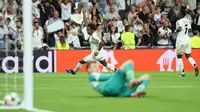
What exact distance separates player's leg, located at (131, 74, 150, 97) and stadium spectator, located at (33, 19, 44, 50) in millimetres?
14324

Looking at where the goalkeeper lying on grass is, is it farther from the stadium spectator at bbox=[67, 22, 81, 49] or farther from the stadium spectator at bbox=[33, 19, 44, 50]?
the stadium spectator at bbox=[67, 22, 81, 49]

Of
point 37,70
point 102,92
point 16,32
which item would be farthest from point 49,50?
point 102,92

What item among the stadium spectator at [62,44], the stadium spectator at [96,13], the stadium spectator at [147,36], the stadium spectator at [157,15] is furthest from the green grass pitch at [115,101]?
the stadium spectator at [157,15]

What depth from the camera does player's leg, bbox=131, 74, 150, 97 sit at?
12613mm

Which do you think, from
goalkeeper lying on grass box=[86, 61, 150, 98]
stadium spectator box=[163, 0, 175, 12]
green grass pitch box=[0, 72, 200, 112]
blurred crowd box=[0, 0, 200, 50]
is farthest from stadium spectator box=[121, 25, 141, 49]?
goalkeeper lying on grass box=[86, 61, 150, 98]

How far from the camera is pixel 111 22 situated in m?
28.4

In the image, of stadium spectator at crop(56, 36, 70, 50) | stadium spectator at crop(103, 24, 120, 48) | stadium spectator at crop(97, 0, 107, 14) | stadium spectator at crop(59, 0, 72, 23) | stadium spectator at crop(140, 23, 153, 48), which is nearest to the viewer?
stadium spectator at crop(56, 36, 70, 50)

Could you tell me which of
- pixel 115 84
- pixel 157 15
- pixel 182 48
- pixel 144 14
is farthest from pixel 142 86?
pixel 157 15

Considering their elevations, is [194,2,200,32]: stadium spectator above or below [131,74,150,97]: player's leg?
above

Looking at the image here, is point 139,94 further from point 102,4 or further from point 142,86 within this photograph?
point 102,4

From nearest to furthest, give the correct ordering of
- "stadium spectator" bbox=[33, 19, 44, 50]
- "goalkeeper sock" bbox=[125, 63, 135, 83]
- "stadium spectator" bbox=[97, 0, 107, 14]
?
"goalkeeper sock" bbox=[125, 63, 135, 83]
"stadium spectator" bbox=[33, 19, 44, 50]
"stadium spectator" bbox=[97, 0, 107, 14]

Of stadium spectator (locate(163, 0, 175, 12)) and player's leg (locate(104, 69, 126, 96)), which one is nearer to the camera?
player's leg (locate(104, 69, 126, 96))

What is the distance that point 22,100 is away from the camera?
1158 cm

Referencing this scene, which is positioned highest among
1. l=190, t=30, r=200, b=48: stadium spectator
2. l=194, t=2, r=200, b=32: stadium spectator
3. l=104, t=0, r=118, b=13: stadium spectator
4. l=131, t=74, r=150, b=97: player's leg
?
l=104, t=0, r=118, b=13: stadium spectator
